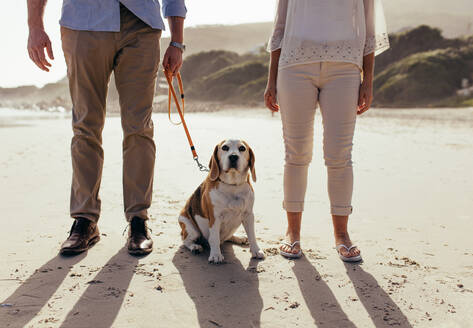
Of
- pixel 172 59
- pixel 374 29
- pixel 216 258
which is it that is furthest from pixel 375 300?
pixel 172 59

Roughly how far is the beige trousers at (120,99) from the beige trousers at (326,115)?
3.14 feet

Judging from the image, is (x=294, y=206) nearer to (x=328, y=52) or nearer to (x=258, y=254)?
(x=258, y=254)

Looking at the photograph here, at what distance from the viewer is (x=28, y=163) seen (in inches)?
256

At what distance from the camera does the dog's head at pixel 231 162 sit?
9.34 feet

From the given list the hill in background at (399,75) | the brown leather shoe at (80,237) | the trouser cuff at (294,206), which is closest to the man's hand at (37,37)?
the brown leather shoe at (80,237)

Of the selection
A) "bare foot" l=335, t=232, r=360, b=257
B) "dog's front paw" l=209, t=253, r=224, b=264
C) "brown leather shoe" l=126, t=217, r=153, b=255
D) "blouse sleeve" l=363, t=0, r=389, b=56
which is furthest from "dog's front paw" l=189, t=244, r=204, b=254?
"blouse sleeve" l=363, t=0, r=389, b=56

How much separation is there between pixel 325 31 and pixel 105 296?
2084 millimetres

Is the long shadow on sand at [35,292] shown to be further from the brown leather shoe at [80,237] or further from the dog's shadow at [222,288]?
the dog's shadow at [222,288]

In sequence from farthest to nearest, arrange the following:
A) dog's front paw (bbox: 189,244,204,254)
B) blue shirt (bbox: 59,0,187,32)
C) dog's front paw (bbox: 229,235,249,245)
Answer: dog's front paw (bbox: 229,235,249,245) < dog's front paw (bbox: 189,244,204,254) < blue shirt (bbox: 59,0,187,32)

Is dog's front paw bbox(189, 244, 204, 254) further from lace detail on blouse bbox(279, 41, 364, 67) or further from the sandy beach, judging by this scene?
lace detail on blouse bbox(279, 41, 364, 67)

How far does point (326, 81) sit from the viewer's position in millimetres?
2854

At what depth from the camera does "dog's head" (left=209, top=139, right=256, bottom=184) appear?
9.34ft

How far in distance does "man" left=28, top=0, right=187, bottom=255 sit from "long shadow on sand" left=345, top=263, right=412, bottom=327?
1384 millimetres

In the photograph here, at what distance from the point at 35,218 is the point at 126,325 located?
2.09m
